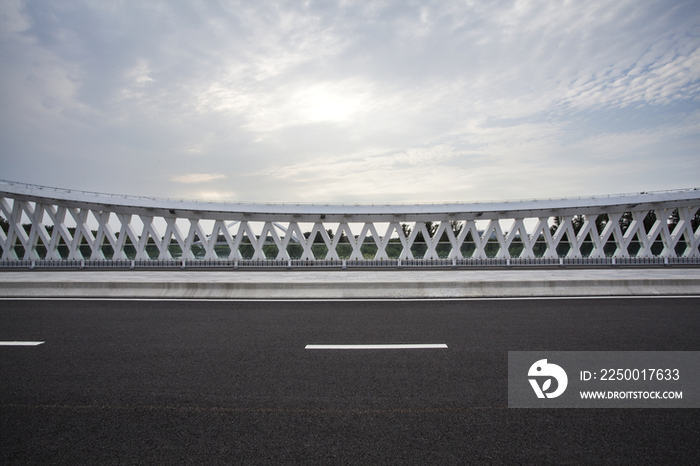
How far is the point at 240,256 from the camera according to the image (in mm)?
27891

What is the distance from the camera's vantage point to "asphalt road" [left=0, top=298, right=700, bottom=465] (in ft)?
10.7

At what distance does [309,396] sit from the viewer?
435 centimetres

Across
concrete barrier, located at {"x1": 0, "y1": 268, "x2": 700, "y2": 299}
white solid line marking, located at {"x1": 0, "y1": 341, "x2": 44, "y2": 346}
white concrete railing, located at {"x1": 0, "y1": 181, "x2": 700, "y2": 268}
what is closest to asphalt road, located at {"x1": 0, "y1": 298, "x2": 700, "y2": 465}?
white solid line marking, located at {"x1": 0, "y1": 341, "x2": 44, "y2": 346}

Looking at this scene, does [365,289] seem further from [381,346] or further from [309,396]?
[309,396]

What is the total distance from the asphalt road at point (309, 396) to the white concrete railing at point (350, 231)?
1691cm

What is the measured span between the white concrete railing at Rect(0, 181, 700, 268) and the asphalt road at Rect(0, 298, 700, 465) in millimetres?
16906

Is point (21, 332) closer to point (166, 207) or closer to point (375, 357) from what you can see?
point (375, 357)

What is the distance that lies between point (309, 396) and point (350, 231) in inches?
877

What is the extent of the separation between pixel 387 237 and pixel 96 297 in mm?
19518

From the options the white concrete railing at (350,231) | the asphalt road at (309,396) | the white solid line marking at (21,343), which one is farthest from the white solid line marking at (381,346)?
the white concrete railing at (350,231)

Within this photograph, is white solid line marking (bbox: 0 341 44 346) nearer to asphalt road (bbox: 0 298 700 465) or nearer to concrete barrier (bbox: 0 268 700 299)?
asphalt road (bbox: 0 298 700 465)

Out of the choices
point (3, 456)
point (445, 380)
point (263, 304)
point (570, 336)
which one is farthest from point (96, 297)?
point (570, 336)

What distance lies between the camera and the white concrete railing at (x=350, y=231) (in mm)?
25469

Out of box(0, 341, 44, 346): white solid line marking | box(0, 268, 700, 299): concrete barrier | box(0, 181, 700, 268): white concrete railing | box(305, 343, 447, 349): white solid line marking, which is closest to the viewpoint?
box(305, 343, 447, 349): white solid line marking
